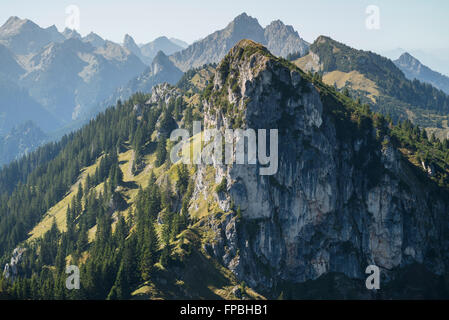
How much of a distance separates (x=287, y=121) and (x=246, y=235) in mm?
48139

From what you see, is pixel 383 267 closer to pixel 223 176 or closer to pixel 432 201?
pixel 432 201

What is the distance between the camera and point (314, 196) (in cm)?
17438

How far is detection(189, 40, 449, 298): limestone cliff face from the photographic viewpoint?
168500 mm

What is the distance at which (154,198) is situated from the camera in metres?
180

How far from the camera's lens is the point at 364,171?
181m

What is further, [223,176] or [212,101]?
[212,101]

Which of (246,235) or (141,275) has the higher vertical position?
(246,235)

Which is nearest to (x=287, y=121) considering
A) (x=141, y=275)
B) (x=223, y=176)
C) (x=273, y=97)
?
(x=273, y=97)

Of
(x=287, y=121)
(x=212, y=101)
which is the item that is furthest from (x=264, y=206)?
(x=212, y=101)

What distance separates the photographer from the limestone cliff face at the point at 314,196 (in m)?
Answer: 168

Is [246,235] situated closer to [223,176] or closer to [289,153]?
[223,176]
